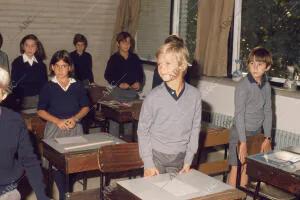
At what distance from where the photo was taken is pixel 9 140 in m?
1.73

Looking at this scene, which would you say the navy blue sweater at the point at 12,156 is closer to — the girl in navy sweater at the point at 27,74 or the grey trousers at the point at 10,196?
the grey trousers at the point at 10,196

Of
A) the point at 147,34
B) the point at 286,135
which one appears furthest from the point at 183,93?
the point at 147,34

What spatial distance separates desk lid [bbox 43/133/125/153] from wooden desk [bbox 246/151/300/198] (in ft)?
3.32

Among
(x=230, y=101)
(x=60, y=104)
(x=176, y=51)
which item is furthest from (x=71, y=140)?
(x=230, y=101)

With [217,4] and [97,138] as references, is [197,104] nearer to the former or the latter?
[97,138]

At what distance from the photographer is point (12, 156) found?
176 centimetres

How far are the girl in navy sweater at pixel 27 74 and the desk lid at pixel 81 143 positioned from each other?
1.73 metres

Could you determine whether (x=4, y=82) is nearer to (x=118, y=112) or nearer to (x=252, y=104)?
(x=252, y=104)

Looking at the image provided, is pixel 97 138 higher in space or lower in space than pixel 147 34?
lower

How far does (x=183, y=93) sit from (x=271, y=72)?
290 centimetres

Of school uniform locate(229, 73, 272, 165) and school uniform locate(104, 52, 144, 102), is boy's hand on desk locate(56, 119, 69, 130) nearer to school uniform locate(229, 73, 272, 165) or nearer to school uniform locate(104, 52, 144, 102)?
school uniform locate(229, 73, 272, 165)

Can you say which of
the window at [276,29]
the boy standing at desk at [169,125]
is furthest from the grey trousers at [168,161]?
the window at [276,29]

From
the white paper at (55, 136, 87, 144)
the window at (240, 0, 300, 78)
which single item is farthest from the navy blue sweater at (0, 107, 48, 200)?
the window at (240, 0, 300, 78)

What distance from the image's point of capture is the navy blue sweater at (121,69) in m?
5.37
